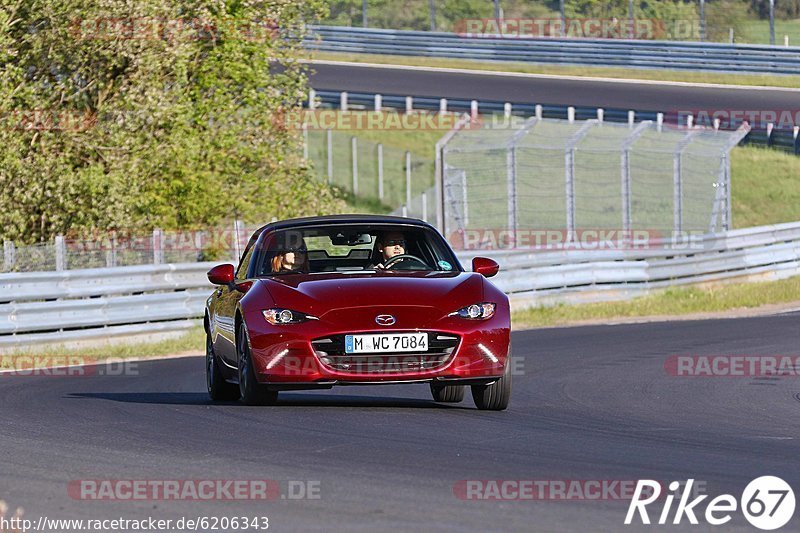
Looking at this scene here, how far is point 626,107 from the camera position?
1580 inches

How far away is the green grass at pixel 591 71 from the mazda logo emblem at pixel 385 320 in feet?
119

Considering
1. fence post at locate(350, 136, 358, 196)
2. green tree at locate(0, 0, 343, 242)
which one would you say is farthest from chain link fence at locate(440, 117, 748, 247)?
green tree at locate(0, 0, 343, 242)

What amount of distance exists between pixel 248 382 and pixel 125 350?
8.90 metres

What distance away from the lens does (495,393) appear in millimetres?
10648

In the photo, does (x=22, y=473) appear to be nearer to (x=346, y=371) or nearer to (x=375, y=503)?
(x=375, y=503)

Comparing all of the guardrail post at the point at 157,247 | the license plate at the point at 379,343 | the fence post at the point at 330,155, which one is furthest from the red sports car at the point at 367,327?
the fence post at the point at 330,155

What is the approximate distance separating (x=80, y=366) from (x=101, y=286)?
2.82m

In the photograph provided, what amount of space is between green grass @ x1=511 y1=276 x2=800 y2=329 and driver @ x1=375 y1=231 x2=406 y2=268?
457 inches

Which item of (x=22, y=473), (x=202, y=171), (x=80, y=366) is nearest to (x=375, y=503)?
(x=22, y=473)

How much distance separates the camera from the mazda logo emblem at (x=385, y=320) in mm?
10078

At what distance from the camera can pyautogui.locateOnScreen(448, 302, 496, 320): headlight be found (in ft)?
33.8

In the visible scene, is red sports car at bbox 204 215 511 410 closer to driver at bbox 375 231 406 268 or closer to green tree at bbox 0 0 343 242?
driver at bbox 375 231 406 268

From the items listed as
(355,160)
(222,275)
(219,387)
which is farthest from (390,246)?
(355,160)

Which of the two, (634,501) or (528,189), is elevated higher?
(634,501)
